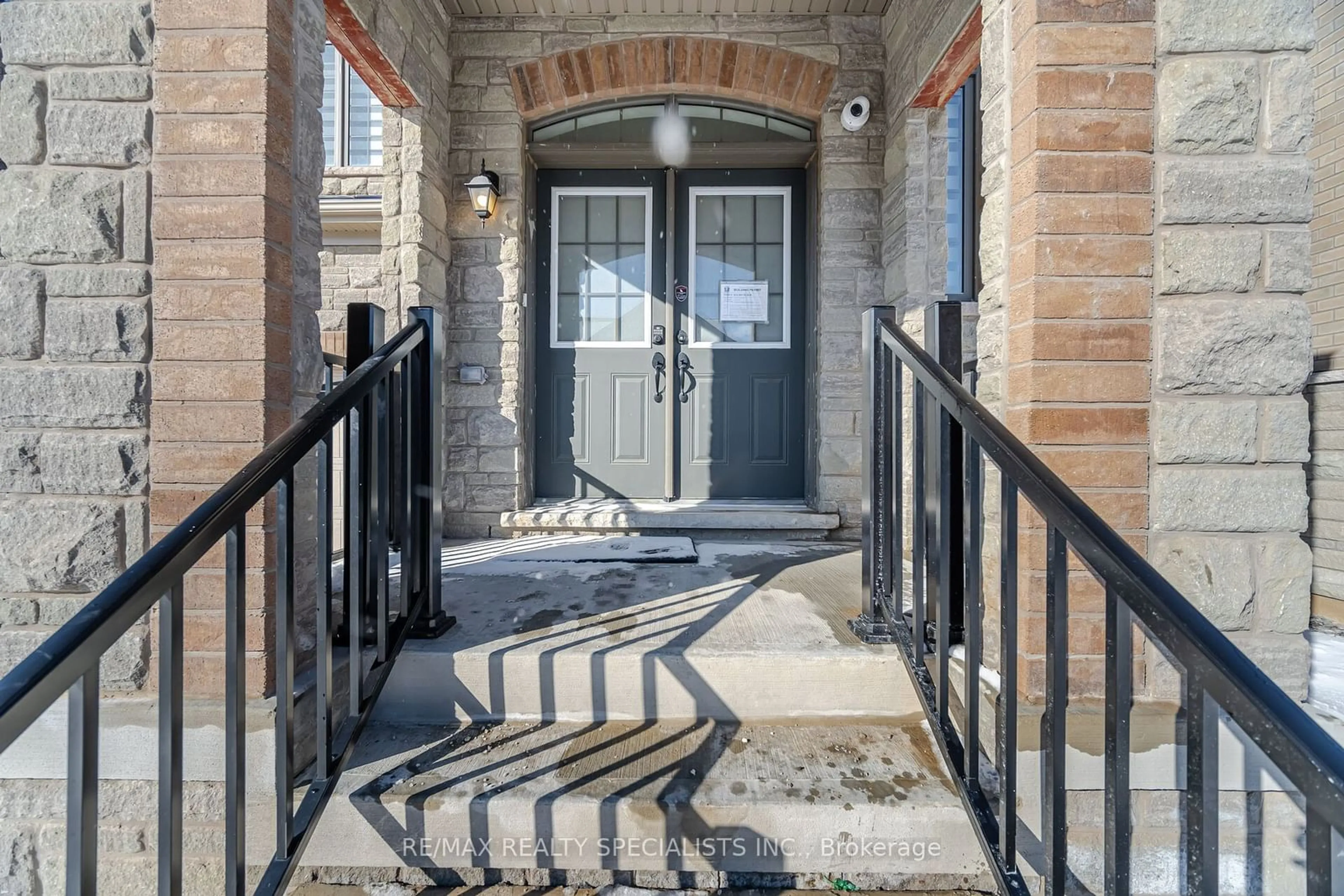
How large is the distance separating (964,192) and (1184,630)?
12.9 ft

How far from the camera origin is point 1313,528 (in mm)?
→ 3562

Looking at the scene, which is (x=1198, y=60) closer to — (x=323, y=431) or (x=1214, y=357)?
(x=1214, y=357)

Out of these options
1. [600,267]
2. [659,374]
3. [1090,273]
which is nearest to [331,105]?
[600,267]

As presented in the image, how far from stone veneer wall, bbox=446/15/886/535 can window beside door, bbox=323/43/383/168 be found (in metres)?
1.26

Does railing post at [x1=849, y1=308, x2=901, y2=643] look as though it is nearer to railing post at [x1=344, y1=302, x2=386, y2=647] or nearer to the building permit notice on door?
railing post at [x1=344, y1=302, x2=386, y2=647]

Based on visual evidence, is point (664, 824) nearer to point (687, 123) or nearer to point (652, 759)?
point (652, 759)

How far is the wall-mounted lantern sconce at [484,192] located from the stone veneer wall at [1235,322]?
298 centimetres

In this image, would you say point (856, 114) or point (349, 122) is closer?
point (856, 114)

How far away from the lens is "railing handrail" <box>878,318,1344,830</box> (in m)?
0.72

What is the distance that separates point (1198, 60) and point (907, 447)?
2020mm

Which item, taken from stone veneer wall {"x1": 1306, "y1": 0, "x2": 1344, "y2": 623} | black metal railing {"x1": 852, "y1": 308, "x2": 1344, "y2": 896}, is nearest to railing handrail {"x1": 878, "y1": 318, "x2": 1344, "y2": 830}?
black metal railing {"x1": 852, "y1": 308, "x2": 1344, "y2": 896}

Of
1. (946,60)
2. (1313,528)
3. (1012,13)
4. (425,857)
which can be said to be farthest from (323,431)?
(1313,528)

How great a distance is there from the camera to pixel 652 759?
1.60 m

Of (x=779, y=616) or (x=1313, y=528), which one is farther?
(x=1313, y=528)
